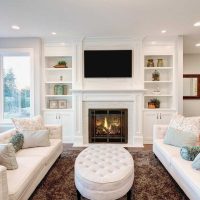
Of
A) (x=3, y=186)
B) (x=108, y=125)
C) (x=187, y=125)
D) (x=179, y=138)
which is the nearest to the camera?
(x=3, y=186)

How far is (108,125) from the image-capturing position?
530 centimetres

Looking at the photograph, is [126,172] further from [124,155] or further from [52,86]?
[52,86]

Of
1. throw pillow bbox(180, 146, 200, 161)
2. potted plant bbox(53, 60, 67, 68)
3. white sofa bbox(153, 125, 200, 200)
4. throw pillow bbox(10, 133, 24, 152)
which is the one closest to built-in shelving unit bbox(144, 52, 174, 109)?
white sofa bbox(153, 125, 200, 200)

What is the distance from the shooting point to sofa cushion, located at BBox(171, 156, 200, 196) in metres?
2.09

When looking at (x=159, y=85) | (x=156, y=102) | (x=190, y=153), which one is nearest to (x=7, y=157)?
(x=190, y=153)

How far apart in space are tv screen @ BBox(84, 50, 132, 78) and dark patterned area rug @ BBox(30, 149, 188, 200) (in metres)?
2.26

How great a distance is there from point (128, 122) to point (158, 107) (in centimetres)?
93

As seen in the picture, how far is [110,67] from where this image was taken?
5.20 m

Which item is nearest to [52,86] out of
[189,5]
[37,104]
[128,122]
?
[37,104]

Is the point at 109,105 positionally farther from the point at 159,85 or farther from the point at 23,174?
the point at 23,174

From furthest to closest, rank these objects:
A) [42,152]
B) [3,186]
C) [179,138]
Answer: [179,138] < [42,152] < [3,186]

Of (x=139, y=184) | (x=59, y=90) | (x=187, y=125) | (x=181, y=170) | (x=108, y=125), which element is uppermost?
(x=59, y=90)

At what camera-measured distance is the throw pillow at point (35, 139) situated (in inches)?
131

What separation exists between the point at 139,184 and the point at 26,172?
1.56 m
